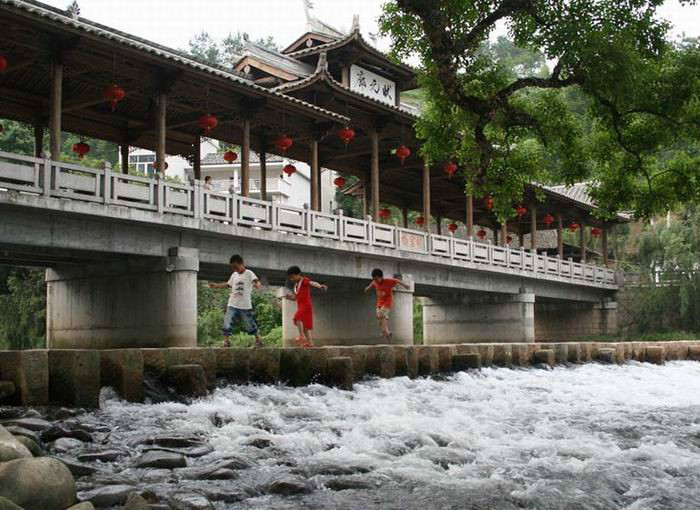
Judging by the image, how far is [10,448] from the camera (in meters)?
5.84

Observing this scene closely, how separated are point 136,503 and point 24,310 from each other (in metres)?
25.7

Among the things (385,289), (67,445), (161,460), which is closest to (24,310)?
(385,289)

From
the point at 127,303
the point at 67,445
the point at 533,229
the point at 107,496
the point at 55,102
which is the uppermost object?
the point at 55,102

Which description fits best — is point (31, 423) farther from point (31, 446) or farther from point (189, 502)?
point (189, 502)

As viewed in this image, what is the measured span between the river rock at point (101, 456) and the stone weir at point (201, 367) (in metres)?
1.73

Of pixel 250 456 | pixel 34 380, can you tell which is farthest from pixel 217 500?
pixel 34 380

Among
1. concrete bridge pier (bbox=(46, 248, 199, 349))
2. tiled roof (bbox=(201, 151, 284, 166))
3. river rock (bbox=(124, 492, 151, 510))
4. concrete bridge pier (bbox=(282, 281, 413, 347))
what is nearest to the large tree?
concrete bridge pier (bbox=(46, 248, 199, 349))

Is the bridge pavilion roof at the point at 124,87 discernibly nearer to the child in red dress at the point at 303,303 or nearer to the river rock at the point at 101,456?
the child in red dress at the point at 303,303

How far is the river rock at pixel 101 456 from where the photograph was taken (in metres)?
7.15

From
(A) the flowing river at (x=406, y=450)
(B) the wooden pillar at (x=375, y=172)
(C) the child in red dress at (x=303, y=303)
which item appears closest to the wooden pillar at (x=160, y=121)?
(C) the child in red dress at (x=303, y=303)

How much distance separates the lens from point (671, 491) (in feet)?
24.5

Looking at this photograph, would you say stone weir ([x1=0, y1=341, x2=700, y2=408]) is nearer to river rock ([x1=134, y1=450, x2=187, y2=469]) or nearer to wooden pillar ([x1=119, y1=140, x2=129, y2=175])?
river rock ([x1=134, y1=450, x2=187, y2=469])

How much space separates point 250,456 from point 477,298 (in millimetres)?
25071

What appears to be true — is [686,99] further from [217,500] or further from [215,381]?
[217,500]
